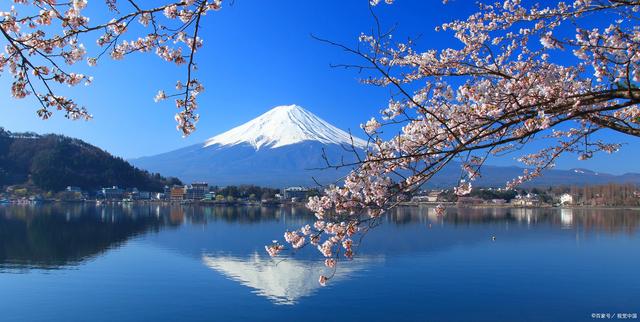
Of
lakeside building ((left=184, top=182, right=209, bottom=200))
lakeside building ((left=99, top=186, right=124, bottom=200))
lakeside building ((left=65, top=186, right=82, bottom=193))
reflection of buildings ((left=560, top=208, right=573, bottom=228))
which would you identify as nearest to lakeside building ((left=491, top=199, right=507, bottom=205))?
reflection of buildings ((left=560, top=208, right=573, bottom=228))

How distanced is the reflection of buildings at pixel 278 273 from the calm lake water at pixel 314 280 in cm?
3

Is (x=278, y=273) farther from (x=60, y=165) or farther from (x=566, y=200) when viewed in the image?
(x=60, y=165)

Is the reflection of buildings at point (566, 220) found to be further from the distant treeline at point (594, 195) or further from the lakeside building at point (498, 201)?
the lakeside building at point (498, 201)

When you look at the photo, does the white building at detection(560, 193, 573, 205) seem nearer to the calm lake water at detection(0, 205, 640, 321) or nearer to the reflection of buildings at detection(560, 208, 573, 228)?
the reflection of buildings at detection(560, 208, 573, 228)

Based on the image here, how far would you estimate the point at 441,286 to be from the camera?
→ 338 inches

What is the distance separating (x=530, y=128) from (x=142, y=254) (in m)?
12.0

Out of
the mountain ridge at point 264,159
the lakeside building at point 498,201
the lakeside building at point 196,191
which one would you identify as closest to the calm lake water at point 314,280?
the lakeside building at point 498,201

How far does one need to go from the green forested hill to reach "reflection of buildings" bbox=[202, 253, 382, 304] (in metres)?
37.2

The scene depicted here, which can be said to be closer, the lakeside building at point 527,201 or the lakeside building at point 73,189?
the lakeside building at point 527,201

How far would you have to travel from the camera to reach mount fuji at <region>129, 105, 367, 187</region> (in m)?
79.5

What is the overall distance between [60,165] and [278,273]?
41.1 m

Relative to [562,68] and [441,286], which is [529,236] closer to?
[441,286]

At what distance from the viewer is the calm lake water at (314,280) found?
7.03m

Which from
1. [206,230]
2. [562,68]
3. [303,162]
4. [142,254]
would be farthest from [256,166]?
[562,68]
